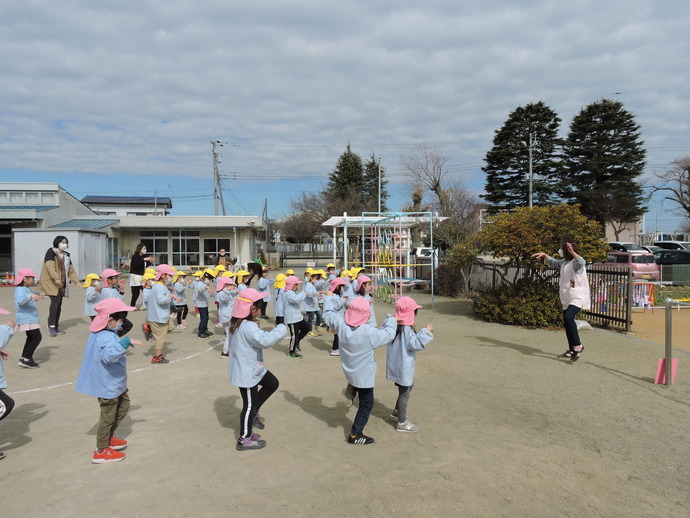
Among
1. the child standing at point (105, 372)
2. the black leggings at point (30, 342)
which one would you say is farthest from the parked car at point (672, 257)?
A: the child standing at point (105, 372)

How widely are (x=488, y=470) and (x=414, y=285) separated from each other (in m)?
15.2

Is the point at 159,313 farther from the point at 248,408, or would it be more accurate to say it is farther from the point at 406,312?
the point at 406,312

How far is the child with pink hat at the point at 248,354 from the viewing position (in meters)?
4.18

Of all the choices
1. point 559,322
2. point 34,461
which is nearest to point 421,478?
point 34,461

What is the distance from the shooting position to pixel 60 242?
364 inches

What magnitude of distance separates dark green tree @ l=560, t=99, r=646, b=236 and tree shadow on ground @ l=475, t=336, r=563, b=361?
33475 mm

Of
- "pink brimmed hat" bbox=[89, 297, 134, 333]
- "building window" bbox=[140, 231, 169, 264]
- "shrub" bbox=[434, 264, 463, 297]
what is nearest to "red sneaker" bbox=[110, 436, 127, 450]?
"pink brimmed hat" bbox=[89, 297, 134, 333]

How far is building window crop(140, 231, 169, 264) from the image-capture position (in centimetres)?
2883

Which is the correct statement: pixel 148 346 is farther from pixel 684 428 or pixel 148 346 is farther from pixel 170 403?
pixel 684 428

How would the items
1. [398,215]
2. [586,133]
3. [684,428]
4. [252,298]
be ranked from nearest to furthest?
[252,298]
[684,428]
[398,215]
[586,133]

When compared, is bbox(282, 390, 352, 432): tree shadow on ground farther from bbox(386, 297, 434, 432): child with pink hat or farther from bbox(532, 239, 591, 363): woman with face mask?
bbox(532, 239, 591, 363): woman with face mask

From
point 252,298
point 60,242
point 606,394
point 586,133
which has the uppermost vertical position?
point 586,133

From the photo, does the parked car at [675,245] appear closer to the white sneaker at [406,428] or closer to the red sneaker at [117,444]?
the white sneaker at [406,428]

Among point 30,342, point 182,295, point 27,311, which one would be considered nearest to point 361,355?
point 27,311
